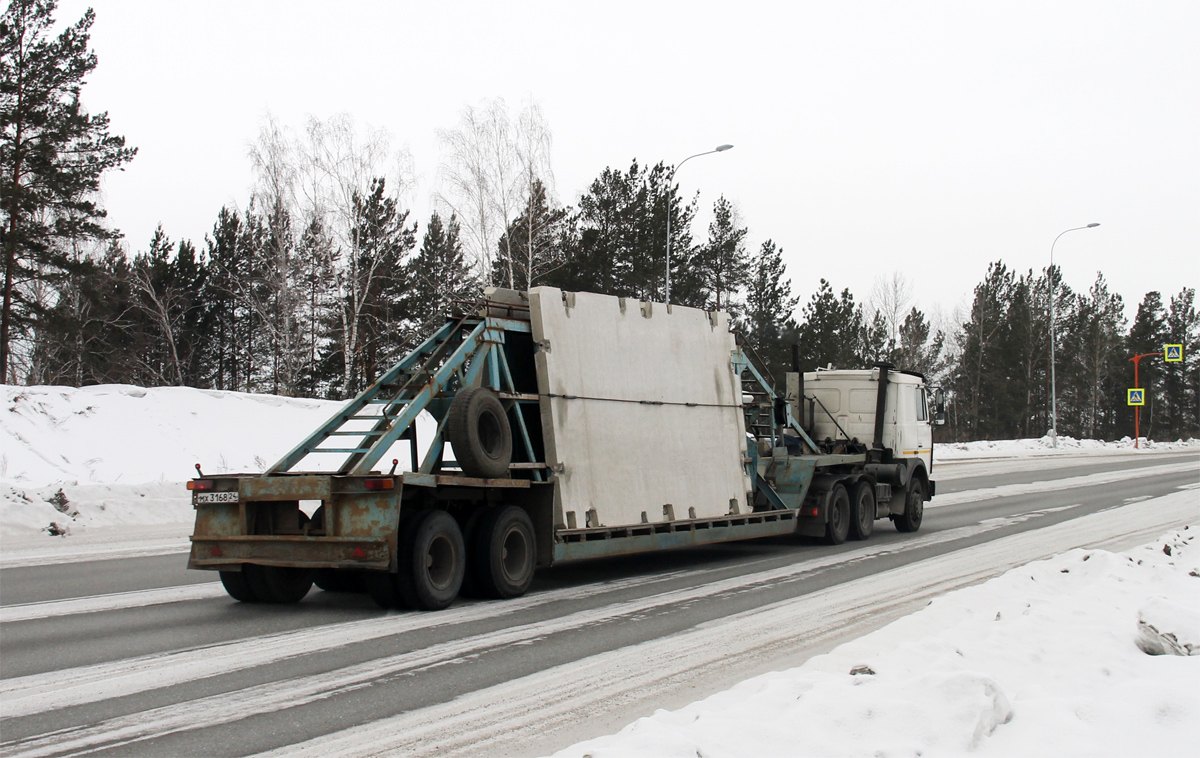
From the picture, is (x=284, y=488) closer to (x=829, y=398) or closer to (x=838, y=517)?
(x=838, y=517)

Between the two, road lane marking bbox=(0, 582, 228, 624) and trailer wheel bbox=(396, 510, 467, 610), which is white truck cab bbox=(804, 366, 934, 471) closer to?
trailer wheel bbox=(396, 510, 467, 610)

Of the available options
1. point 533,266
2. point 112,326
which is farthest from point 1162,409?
point 112,326

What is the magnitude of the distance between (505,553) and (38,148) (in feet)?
103

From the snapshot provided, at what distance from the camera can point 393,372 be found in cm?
977

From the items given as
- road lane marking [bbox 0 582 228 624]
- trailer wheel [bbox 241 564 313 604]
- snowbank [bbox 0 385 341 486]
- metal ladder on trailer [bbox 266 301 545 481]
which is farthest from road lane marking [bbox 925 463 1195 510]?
snowbank [bbox 0 385 341 486]

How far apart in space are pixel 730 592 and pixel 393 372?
13.3 ft

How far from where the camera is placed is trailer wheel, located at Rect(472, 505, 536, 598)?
9.02 metres

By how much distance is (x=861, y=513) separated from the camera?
15172 millimetres

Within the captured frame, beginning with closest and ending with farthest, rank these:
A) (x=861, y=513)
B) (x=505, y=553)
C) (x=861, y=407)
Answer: (x=505, y=553)
(x=861, y=513)
(x=861, y=407)

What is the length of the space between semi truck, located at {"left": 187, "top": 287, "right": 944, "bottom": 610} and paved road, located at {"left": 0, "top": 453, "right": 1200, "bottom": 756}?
0.46 m

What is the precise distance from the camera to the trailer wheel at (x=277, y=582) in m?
8.87

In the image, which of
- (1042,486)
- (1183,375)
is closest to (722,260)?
(1042,486)

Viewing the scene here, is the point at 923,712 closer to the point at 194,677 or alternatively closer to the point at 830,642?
the point at 830,642

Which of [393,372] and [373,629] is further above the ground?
[393,372]
